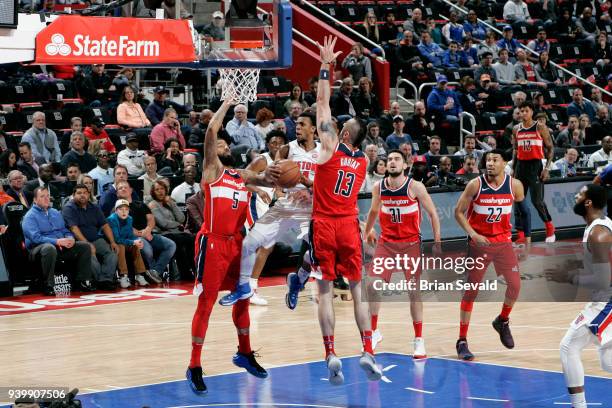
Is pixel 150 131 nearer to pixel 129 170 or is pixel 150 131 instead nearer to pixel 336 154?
pixel 129 170

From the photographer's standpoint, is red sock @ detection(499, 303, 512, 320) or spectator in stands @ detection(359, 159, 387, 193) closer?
red sock @ detection(499, 303, 512, 320)

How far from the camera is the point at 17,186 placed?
→ 50.3 feet

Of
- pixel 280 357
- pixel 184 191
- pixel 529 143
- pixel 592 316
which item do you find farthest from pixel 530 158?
pixel 592 316

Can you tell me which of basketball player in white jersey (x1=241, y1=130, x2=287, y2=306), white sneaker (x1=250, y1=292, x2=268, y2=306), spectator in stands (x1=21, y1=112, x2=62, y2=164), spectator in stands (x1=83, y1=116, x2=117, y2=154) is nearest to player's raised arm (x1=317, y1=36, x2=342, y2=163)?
basketball player in white jersey (x1=241, y1=130, x2=287, y2=306)

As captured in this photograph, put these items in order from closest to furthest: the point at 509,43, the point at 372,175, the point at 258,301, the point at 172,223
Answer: the point at 258,301
the point at 172,223
the point at 372,175
the point at 509,43

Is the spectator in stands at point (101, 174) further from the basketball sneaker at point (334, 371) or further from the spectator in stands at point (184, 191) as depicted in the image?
the basketball sneaker at point (334, 371)

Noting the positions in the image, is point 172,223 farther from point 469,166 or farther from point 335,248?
point 335,248

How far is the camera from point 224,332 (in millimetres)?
12438

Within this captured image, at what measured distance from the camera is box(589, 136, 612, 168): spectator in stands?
2094 cm

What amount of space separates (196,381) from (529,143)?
9.40m

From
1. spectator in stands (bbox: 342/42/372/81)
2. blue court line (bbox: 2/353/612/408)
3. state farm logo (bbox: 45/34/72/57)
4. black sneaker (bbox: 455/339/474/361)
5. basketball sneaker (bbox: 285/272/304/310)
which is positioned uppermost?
spectator in stands (bbox: 342/42/372/81)

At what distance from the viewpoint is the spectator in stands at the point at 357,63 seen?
875 inches

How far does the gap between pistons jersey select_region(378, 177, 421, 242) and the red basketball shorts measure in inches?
59.8

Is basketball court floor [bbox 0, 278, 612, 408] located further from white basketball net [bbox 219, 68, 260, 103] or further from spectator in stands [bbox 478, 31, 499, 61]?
spectator in stands [bbox 478, 31, 499, 61]
